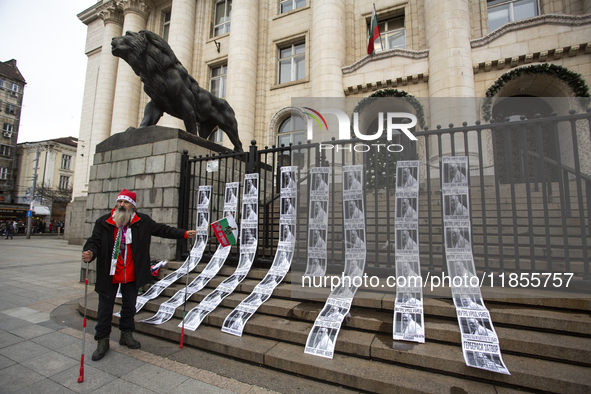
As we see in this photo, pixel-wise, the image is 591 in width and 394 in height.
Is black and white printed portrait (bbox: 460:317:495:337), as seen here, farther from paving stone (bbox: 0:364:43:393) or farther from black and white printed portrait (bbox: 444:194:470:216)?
paving stone (bbox: 0:364:43:393)

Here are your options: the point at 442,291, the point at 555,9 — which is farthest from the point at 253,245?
the point at 555,9

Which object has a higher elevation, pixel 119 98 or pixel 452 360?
pixel 119 98

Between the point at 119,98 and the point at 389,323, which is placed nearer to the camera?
the point at 389,323

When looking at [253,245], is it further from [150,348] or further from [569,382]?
[569,382]

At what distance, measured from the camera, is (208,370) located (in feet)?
9.41

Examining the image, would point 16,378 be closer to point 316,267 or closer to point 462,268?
point 316,267

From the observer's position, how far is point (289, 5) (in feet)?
54.4

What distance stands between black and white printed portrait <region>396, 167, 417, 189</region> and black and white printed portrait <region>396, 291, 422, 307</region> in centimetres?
128

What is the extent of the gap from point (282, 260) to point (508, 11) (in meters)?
14.7

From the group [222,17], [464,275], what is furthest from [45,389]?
[222,17]

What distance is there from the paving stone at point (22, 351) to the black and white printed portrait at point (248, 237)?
2.64m

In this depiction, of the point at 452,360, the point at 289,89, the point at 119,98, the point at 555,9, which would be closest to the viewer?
the point at 452,360

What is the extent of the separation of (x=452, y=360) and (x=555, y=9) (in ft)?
48.8

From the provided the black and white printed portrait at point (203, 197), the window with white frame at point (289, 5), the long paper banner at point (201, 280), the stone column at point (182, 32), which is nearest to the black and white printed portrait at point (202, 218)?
the black and white printed portrait at point (203, 197)
